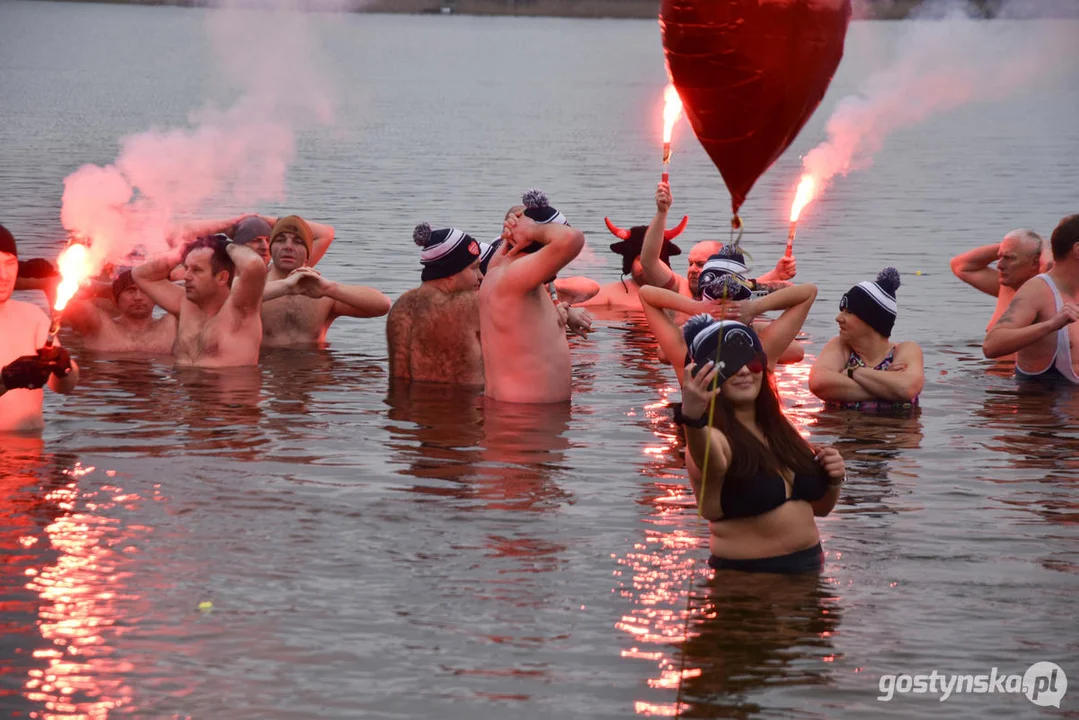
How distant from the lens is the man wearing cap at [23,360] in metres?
11.1

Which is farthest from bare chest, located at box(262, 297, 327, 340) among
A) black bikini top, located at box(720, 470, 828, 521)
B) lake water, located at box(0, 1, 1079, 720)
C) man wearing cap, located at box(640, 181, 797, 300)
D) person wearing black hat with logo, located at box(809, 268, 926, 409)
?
black bikini top, located at box(720, 470, 828, 521)

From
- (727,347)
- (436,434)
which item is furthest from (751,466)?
(436,434)

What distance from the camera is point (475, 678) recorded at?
27.6 feet

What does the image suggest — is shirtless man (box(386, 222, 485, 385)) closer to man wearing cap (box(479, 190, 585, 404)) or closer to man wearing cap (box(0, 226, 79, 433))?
man wearing cap (box(479, 190, 585, 404))

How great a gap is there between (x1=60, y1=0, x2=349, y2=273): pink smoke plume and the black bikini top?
7.50 m

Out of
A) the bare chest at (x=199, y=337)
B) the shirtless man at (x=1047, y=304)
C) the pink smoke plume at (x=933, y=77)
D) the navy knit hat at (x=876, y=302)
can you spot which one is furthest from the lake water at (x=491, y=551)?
the pink smoke plume at (x=933, y=77)

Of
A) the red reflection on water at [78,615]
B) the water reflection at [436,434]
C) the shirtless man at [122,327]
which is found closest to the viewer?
the red reflection on water at [78,615]

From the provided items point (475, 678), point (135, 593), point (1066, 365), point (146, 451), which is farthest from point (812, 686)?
point (1066, 365)

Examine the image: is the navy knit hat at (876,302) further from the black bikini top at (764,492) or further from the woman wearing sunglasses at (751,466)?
the black bikini top at (764,492)

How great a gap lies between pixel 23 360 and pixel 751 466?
4.94 meters

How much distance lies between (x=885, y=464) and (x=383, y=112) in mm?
59397

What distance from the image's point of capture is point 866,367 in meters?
14.2

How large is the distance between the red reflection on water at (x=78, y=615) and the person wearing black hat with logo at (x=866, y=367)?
581cm

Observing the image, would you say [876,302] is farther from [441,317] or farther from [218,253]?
[218,253]
